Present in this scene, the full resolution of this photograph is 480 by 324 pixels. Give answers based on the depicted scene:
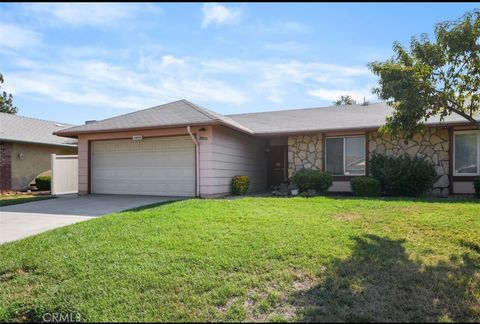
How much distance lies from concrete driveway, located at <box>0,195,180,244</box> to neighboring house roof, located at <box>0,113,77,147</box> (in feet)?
22.7

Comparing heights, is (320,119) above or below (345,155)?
above

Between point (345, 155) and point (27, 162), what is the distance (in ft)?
51.5

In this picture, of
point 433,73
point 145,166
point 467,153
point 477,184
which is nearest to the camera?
point 433,73

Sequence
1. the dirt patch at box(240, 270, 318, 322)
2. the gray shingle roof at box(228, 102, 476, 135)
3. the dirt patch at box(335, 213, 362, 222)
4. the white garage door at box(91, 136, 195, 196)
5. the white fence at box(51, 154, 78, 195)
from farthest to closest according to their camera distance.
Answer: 1. the white fence at box(51, 154, 78, 195)
2. the gray shingle roof at box(228, 102, 476, 135)
3. the white garage door at box(91, 136, 195, 196)
4. the dirt patch at box(335, 213, 362, 222)
5. the dirt patch at box(240, 270, 318, 322)

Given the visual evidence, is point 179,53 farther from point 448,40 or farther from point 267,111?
point 267,111

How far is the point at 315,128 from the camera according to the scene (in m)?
13.1

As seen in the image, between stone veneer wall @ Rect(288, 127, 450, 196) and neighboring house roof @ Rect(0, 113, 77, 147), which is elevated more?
neighboring house roof @ Rect(0, 113, 77, 147)

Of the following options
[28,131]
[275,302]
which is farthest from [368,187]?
[28,131]

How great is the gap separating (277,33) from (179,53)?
10.0 ft

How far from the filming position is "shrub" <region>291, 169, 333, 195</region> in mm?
12188

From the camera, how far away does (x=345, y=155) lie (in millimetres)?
13250

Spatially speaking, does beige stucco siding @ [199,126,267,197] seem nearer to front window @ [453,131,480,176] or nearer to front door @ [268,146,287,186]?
front door @ [268,146,287,186]

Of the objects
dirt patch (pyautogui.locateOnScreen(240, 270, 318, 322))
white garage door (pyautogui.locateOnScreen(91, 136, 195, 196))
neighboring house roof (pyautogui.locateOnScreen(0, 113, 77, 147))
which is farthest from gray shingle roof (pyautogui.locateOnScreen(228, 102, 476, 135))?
neighboring house roof (pyautogui.locateOnScreen(0, 113, 77, 147))

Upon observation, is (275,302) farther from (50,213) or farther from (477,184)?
(477,184)
